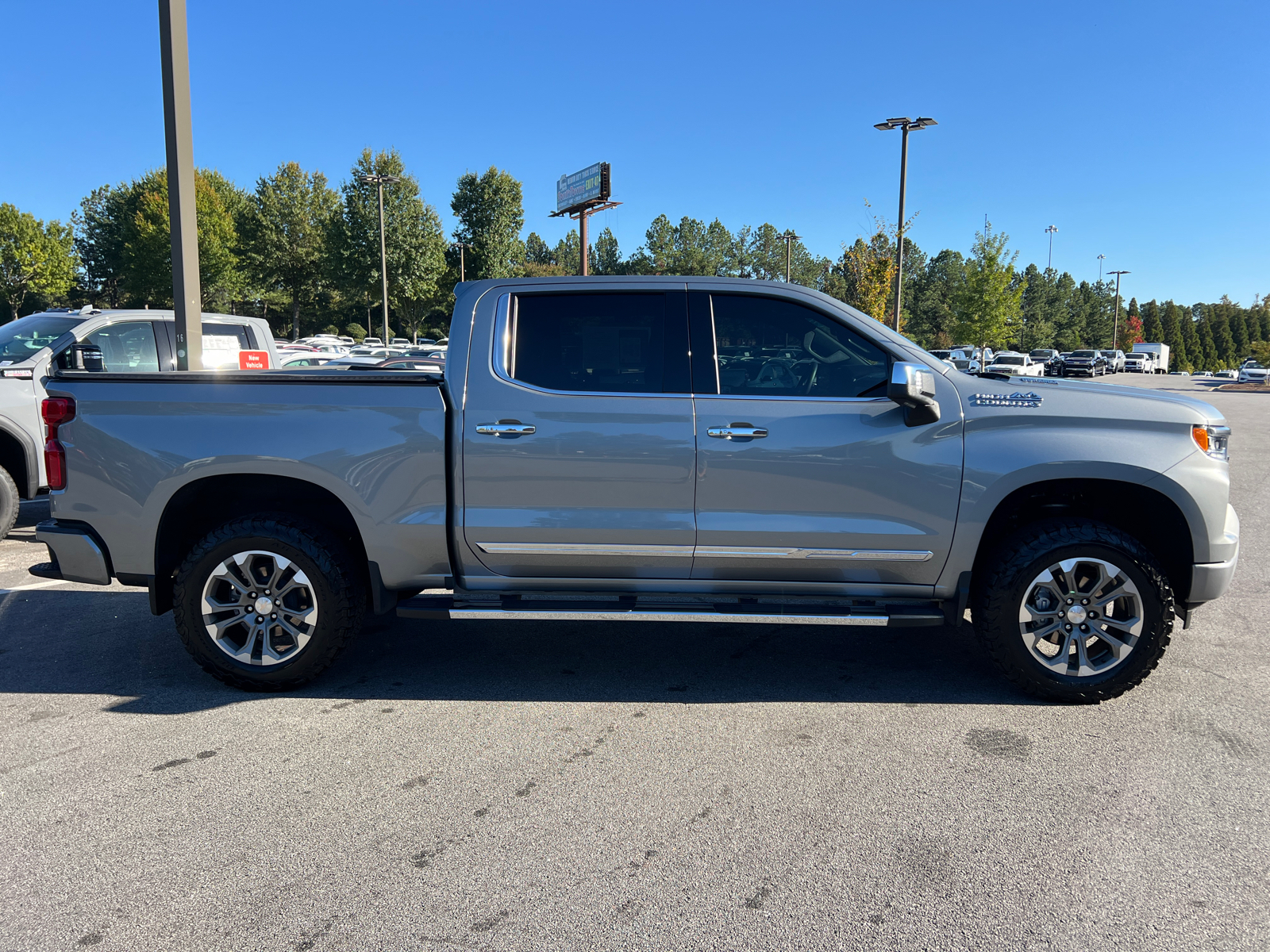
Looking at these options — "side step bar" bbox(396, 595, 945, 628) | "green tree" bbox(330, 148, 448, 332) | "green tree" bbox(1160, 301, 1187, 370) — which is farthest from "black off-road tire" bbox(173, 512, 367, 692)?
"green tree" bbox(1160, 301, 1187, 370)

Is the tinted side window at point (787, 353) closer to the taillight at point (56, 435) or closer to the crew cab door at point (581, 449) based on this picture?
the crew cab door at point (581, 449)

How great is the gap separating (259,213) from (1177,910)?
65.5 metres

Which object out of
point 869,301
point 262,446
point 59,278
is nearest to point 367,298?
point 59,278

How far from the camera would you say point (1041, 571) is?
4.11m

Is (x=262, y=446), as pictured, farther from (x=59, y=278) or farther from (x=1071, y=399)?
(x=59, y=278)

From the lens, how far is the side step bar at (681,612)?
13.4ft

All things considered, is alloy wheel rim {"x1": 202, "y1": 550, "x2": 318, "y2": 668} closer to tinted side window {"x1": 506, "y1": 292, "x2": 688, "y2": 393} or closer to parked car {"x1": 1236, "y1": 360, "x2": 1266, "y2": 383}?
tinted side window {"x1": 506, "y1": 292, "x2": 688, "y2": 393}

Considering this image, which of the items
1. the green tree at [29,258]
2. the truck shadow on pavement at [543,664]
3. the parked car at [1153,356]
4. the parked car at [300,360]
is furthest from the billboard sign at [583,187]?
the parked car at [1153,356]

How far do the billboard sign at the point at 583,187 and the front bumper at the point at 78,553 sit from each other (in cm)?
3923

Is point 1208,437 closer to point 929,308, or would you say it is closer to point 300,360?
point 300,360

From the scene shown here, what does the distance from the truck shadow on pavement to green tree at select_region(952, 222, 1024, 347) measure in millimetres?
43290

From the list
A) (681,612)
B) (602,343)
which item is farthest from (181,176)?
(681,612)

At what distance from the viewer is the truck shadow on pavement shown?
4.37m

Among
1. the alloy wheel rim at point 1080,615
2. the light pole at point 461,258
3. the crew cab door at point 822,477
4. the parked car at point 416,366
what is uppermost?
the light pole at point 461,258
